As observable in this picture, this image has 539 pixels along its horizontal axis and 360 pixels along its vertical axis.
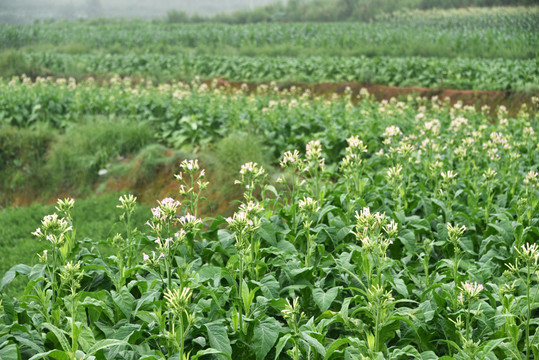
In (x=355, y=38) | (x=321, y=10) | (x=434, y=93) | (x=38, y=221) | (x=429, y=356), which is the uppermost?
(x=321, y=10)

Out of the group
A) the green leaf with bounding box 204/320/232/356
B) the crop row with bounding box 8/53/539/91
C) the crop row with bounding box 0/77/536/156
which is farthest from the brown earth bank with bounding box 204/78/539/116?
the green leaf with bounding box 204/320/232/356

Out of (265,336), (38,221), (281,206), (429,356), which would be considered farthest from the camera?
(38,221)

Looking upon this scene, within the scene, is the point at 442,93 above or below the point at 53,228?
below

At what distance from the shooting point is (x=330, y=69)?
1952 cm

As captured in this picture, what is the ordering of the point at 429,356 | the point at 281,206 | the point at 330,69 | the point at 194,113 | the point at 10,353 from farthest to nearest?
the point at 330,69 < the point at 194,113 < the point at 281,206 < the point at 429,356 < the point at 10,353

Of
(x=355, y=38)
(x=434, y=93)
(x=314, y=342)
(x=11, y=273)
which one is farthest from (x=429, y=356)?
(x=355, y=38)

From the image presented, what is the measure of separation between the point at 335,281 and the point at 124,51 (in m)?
28.6

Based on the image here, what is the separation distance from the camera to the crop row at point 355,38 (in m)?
22.0

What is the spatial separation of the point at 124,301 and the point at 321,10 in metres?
44.8

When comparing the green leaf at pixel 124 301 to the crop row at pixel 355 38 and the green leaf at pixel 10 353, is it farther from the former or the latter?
the crop row at pixel 355 38

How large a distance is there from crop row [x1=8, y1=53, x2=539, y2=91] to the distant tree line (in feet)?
Result: 56.1

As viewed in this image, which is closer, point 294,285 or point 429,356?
point 429,356

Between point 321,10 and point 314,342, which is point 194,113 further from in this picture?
point 321,10

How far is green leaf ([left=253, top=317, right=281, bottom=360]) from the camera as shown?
116 inches
